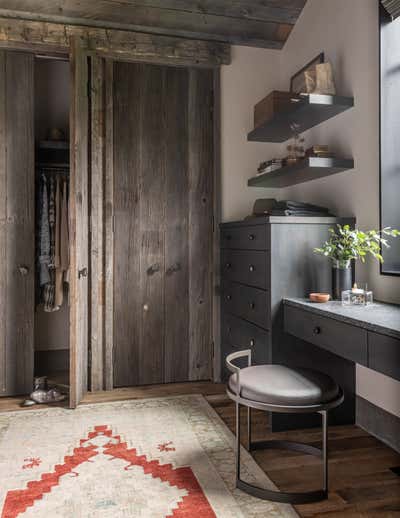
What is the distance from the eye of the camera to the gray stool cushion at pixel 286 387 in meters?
1.69

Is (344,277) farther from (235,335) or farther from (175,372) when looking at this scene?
(175,372)

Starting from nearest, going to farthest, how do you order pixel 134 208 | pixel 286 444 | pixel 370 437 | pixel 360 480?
pixel 360 480, pixel 286 444, pixel 370 437, pixel 134 208

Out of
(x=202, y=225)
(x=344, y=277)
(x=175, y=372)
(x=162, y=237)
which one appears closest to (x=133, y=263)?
(x=162, y=237)

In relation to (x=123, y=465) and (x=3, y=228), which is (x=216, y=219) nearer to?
(x=3, y=228)

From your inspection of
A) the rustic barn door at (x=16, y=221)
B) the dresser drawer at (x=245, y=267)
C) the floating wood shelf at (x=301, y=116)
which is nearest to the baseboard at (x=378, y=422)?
the dresser drawer at (x=245, y=267)

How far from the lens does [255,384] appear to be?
1771 mm

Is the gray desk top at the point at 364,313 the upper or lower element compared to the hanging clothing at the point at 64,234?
lower

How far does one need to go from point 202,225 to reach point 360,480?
2.00 m

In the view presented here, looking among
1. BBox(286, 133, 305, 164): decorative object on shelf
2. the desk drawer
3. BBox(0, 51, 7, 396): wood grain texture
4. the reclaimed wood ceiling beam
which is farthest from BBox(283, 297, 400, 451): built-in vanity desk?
the reclaimed wood ceiling beam

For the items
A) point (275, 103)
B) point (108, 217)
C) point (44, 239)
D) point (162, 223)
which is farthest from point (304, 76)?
point (44, 239)

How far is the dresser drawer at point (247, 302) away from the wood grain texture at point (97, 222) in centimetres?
89

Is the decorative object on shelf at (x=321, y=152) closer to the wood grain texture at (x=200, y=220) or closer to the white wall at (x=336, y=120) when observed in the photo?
the white wall at (x=336, y=120)

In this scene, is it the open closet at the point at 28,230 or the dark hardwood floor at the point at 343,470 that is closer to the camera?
the dark hardwood floor at the point at 343,470

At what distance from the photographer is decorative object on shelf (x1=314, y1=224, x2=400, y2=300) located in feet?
7.36
